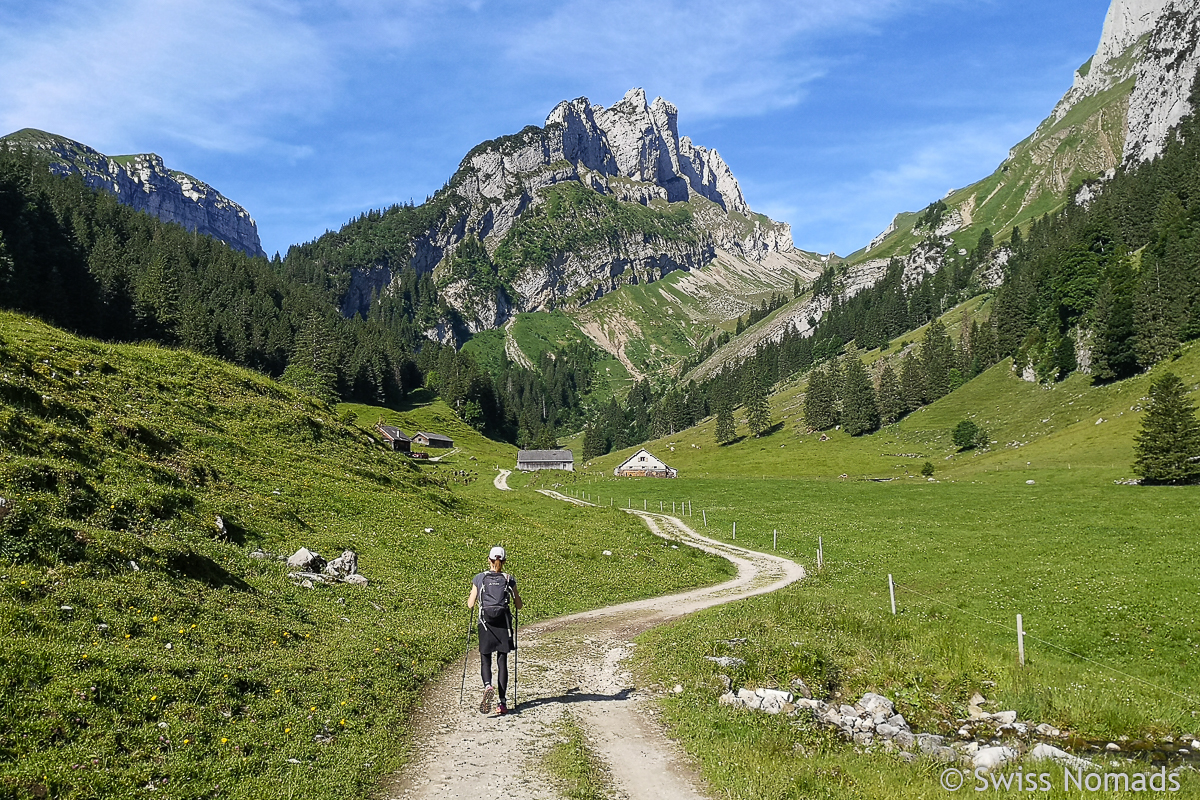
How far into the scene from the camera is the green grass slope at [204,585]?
377 inches

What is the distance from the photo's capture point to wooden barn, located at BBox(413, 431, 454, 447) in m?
144

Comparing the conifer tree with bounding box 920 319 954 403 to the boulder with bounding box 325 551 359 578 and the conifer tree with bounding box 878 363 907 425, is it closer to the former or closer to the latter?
the conifer tree with bounding box 878 363 907 425

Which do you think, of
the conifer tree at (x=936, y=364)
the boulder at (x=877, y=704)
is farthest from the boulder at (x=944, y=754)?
the conifer tree at (x=936, y=364)

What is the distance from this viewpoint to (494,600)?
1359cm

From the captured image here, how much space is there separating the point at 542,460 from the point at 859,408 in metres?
74.0

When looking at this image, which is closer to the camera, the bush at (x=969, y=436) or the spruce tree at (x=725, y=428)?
→ the bush at (x=969, y=436)

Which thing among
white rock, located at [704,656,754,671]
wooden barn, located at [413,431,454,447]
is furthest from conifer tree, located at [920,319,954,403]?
white rock, located at [704,656,754,671]

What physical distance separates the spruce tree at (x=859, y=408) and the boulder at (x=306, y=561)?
454ft

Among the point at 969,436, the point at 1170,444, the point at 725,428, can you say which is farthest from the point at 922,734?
the point at 725,428

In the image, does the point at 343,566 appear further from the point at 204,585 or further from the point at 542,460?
the point at 542,460

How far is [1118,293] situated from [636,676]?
124015mm

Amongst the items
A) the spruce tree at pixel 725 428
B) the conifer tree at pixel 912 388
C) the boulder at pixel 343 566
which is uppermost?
the conifer tree at pixel 912 388

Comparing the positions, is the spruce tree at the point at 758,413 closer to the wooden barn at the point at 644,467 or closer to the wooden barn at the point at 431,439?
the wooden barn at the point at 644,467

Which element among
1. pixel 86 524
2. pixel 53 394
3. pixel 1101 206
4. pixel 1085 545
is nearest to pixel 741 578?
pixel 1085 545
